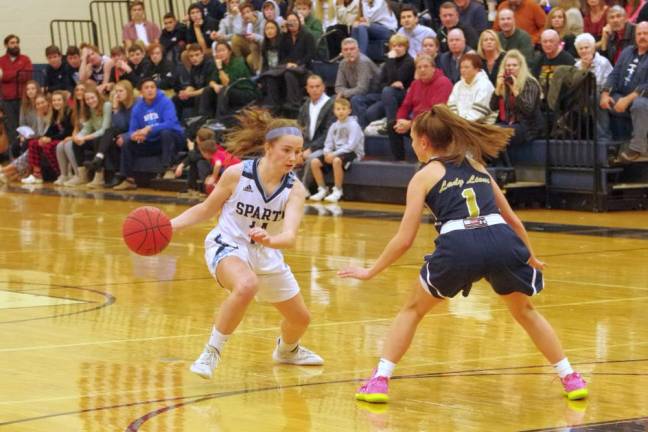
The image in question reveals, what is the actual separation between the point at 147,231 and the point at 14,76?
58.4ft

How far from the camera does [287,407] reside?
224 inches

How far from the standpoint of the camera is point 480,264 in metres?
5.71

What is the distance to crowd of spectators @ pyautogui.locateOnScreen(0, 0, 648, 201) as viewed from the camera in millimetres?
15352

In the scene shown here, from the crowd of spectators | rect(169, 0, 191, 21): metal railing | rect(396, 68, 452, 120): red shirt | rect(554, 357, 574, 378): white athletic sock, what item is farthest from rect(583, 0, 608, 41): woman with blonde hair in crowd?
rect(554, 357, 574, 378): white athletic sock

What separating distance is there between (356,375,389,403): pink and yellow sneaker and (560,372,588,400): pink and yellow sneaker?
0.81m

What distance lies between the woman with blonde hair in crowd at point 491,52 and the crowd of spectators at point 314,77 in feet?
0.06

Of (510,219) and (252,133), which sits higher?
(252,133)

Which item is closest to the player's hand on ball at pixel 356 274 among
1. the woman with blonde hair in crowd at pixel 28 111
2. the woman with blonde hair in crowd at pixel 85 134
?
the woman with blonde hair in crowd at pixel 85 134

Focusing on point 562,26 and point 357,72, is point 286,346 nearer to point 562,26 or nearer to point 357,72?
point 562,26

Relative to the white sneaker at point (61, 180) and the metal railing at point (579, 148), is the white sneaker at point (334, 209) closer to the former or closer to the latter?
the metal railing at point (579, 148)

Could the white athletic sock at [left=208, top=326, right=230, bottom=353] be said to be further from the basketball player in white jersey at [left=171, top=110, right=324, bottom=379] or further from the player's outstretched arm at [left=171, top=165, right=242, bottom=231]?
the player's outstretched arm at [left=171, top=165, right=242, bottom=231]

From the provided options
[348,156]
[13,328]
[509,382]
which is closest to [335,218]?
[348,156]

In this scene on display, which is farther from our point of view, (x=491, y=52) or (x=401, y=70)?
(x=401, y=70)

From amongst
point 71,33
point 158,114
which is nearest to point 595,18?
point 158,114
